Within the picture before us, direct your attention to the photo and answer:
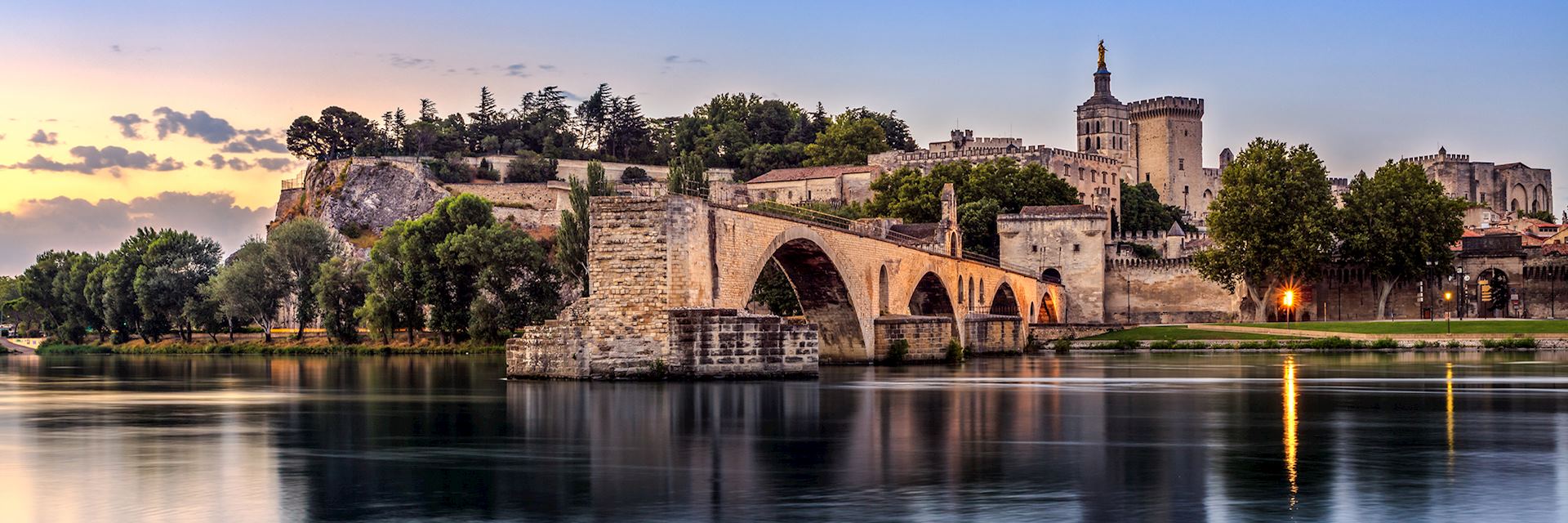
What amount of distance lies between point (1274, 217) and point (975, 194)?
22.5m

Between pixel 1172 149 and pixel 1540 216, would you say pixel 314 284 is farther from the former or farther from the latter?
pixel 1540 216

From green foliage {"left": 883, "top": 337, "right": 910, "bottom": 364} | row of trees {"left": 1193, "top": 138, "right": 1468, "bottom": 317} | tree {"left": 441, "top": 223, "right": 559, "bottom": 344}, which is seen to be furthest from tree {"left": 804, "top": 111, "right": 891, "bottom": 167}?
green foliage {"left": 883, "top": 337, "right": 910, "bottom": 364}

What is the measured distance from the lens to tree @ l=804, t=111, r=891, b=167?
11969 cm

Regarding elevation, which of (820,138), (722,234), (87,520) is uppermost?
(820,138)

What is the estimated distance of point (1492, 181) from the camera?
140500mm

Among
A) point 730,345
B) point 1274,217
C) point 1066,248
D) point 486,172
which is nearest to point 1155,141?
point 1066,248

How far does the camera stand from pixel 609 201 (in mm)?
34969

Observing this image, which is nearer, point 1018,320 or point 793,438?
point 793,438

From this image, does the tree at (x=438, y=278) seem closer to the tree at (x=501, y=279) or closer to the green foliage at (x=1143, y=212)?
the tree at (x=501, y=279)

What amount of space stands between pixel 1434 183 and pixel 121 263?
64.3 metres

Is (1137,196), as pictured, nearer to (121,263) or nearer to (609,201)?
(121,263)

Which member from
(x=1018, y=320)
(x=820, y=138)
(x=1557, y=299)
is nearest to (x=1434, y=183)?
(x=1557, y=299)

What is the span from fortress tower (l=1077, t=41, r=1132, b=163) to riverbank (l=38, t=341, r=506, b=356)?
72855mm

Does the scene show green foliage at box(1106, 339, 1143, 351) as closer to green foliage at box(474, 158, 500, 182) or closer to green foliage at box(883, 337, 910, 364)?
green foliage at box(883, 337, 910, 364)
